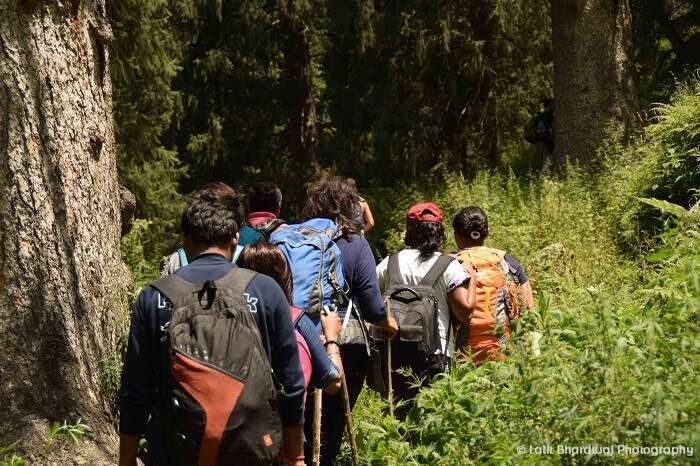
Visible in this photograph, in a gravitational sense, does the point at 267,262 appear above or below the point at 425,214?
below

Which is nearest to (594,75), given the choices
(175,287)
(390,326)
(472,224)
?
(472,224)

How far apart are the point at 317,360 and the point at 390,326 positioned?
1.14 meters

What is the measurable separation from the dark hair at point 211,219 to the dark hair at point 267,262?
458mm

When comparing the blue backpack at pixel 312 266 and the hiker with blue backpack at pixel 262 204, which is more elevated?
the hiker with blue backpack at pixel 262 204

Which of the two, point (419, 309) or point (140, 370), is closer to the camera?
point (140, 370)

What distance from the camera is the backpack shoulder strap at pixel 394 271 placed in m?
6.11

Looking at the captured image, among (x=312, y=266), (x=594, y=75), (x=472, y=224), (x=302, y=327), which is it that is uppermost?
(x=594, y=75)

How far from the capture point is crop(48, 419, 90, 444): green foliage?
15.9 ft

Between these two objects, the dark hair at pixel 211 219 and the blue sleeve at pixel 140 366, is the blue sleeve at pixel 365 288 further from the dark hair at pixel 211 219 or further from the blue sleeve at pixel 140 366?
the blue sleeve at pixel 140 366

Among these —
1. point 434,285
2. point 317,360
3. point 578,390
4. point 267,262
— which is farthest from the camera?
point 434,285

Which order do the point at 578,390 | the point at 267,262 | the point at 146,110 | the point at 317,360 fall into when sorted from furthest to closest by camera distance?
the point at 146,110 → the point at 317,360 → the point at 267,262 → the point at 578,390

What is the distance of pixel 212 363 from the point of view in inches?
137

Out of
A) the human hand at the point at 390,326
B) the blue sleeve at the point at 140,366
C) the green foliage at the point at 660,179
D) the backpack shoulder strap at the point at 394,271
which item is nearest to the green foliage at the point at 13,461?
the blue sleeve at the point at 140,366

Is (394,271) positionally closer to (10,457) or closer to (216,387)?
(10,457)
